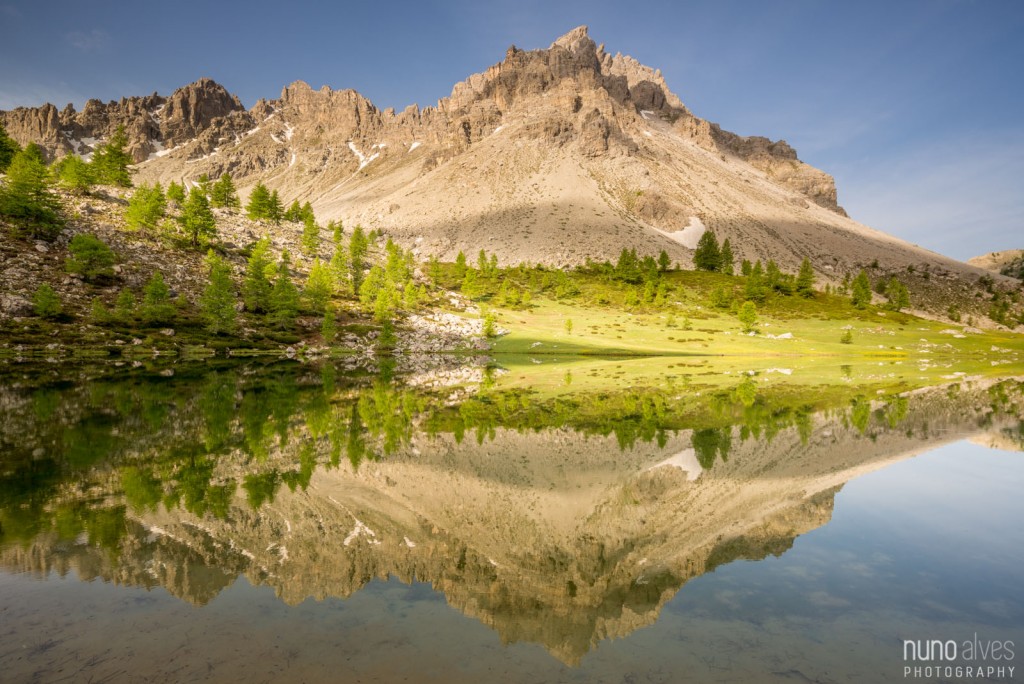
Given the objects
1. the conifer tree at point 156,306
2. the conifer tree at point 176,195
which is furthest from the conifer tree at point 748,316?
the conifer tree at point 176,195

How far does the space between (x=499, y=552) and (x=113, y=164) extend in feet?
573

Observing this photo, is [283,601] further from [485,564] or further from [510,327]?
[510,327]

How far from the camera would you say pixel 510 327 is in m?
122

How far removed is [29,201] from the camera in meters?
96.7

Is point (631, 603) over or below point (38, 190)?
below

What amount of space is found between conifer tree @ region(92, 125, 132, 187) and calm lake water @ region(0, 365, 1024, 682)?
14047 cm

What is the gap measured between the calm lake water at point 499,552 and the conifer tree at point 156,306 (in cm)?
6620

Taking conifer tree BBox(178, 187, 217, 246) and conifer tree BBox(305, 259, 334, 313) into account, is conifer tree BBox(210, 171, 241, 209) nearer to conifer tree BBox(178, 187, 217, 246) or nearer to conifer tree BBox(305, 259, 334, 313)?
conifer tree BBox(178, 187, 217, 246)

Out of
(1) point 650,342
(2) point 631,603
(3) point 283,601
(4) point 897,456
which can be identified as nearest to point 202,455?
(3) point 283,601

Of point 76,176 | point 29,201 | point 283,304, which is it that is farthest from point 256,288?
point 76,176

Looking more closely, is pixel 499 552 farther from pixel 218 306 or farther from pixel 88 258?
pixel 88 258

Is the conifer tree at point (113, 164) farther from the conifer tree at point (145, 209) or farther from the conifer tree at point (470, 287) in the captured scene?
the conifer tree at point (470, 287)

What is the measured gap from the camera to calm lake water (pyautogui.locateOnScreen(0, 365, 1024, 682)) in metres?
9.06

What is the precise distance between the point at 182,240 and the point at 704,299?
141778 mm
